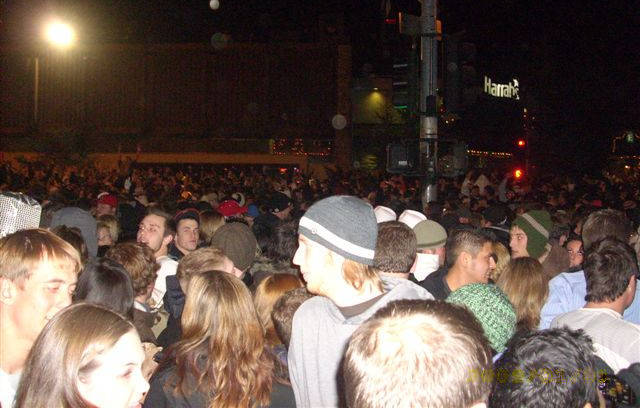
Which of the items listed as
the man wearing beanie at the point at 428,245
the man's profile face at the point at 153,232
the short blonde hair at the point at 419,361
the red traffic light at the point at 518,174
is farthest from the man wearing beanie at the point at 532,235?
the red traffic light at the point at 518,174

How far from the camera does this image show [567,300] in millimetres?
4633

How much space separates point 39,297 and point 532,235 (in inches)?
186

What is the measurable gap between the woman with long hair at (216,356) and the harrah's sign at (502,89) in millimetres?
27113

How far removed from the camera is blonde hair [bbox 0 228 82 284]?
2.76m

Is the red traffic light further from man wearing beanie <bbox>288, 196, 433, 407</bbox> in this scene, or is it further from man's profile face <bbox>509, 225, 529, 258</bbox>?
man wearing beanie <bbox>288, 196, 433, 407</bbox>

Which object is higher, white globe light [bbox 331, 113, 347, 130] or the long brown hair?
white globe light [bbox 331, 113, 347, 130]

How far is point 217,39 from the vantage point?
111 ft

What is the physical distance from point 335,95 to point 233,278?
29.9 meters

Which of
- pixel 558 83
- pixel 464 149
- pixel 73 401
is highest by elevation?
pixel 558 83

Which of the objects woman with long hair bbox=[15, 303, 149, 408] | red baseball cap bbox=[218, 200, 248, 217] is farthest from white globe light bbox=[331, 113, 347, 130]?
woman with long hair bbox=[15, 303, 149, 408]

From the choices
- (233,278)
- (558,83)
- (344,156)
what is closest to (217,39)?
(344,156)

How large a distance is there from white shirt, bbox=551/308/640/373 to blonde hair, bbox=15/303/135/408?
2.23 m

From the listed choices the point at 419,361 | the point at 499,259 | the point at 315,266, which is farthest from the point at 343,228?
the point at 499,259

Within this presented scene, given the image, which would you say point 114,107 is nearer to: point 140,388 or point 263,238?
point 263,238
